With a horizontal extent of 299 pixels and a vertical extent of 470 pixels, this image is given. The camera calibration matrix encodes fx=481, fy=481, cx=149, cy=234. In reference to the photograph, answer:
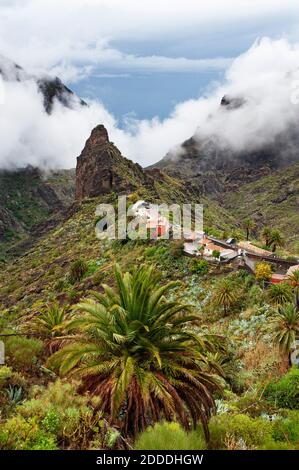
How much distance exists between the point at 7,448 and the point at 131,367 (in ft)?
9.91

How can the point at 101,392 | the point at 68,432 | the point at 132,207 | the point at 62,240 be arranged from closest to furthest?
the point at 68,432
the point at 101,392
the point at 132,207
the point at 62,240

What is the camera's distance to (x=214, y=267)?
4497 centimetres

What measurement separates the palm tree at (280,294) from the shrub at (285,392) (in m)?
14.2

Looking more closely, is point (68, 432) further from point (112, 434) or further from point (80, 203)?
point (80, 203)

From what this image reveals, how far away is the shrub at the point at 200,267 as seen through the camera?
44525 millimetres

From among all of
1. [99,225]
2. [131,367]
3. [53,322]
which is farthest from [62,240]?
[131,367]

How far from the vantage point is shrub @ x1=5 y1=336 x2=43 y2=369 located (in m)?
11.9

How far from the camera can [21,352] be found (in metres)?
12.2

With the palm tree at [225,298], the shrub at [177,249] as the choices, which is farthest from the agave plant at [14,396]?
the shrub at [177,249]

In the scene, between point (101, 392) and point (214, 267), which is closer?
point (101, 392)

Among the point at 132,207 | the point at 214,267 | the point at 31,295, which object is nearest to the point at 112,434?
the point at 214,267

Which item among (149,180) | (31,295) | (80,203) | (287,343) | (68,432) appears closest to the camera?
(68,432)
